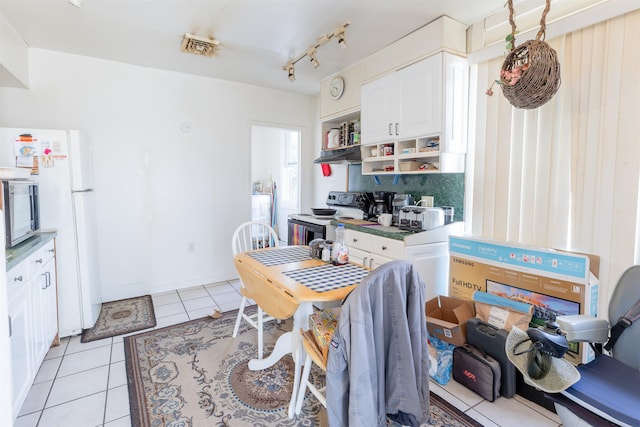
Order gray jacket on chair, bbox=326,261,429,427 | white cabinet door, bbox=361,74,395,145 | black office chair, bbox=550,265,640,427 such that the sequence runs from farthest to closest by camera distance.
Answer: white cabinet door, bbox=361,74,395,145, gray jacket on chair, bbox=326,261,429,427, black office chair, bbox=550,265,640,427

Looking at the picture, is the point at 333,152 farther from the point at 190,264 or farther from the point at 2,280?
the point at 2,280

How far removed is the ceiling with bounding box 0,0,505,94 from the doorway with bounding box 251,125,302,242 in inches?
97.0

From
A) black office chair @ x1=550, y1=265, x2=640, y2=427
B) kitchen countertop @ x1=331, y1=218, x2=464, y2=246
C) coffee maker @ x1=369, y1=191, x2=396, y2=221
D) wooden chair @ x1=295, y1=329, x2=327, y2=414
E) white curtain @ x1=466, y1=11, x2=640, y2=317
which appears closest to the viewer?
black office chair @ x1=550, y1=265, x2=640, y2=427

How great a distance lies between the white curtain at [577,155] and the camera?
179cm

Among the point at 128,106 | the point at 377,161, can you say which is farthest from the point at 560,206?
the point at 128,106

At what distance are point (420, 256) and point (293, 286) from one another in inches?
52.1

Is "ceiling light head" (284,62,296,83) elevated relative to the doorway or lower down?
elevated

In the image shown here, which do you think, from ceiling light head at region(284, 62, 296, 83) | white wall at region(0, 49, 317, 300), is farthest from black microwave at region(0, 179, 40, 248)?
ceiling light head at region(284, 62, 296, 83)

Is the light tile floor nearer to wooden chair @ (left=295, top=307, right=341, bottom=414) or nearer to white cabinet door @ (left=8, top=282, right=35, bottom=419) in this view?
white cabinet door @ (left=8, top=282, right=35, bottom=419)

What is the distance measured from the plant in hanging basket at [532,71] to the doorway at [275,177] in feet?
12.9

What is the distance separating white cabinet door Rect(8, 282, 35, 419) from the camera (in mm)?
1549


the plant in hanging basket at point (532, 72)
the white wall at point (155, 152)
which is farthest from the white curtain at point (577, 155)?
the white wall at point (155, 152)

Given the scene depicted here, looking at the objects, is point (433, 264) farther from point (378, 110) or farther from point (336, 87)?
point (336, 87)

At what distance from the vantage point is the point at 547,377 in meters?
1.29
